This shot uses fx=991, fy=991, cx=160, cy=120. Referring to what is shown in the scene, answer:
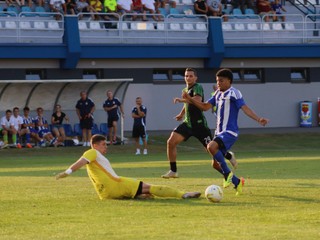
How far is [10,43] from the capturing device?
40.1 m

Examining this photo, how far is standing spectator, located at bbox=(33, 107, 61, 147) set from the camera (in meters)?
36.5

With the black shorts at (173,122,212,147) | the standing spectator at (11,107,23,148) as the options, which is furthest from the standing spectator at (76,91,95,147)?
the black shorts at (173,122,212,147)

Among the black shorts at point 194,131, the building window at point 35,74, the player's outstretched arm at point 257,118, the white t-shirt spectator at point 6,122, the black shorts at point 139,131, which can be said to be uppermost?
the player's outstretched arm at point 257,118

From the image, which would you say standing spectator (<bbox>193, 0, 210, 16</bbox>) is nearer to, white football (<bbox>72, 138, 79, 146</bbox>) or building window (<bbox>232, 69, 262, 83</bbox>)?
building window (<bbox>232, 69, 262, 83</bbox>)

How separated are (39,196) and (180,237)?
5.59 m

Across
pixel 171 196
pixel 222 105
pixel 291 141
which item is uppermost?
pixel 222 105

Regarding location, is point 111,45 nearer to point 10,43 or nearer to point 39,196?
point 10,43

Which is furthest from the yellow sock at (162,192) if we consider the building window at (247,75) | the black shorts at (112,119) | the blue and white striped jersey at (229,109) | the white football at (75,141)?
the building window at (247,75)

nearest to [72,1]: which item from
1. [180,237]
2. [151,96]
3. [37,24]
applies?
[37,24]

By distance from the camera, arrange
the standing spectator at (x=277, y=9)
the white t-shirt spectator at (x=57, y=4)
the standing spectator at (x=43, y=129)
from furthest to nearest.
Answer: the standing spectator at (x=277, y=9), the white t-shirt spectator at (x=57, y=4), the standing spectator at (x=43, y=129)

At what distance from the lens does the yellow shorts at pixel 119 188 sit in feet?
48.5

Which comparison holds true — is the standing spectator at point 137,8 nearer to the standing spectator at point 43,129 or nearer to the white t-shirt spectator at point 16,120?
the standing spectator at point 43,129

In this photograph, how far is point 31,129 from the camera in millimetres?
36438

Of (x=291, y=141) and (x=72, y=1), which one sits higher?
(x=72, y=1)
